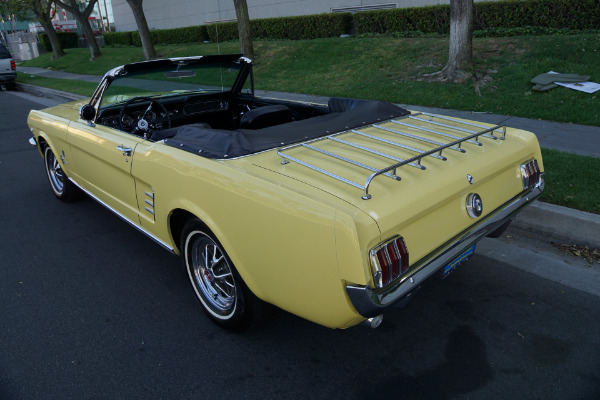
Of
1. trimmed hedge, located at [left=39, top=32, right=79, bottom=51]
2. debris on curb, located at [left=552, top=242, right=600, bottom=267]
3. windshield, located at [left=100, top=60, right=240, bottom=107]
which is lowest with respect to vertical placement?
debris on curb, located at [left=552, top=242, right=600, bottom=267]

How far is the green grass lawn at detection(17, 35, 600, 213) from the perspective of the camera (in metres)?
5.12

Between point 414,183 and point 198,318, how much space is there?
177 centimetres

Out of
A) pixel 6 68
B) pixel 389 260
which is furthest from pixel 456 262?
pixel 6 68

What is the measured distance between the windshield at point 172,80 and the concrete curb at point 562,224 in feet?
10.2

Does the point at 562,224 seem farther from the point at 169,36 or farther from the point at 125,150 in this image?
the point at 169,36

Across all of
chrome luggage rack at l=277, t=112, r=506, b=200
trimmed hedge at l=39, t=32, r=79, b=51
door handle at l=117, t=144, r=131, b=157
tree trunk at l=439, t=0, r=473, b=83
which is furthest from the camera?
trimmed hedge at l=39, t=32, r=79, b=51

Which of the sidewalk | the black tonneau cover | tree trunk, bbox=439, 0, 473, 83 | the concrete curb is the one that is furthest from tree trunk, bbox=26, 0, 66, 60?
the concrete curb

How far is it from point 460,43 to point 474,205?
24.6 ft

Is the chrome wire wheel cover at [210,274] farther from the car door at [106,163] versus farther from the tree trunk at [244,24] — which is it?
the tree trunk at [244,24]

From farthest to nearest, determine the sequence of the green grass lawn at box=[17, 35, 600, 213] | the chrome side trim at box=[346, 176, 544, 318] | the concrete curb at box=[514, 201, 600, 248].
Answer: the green grass lawn at box=[17, 35, 600, 213] → the concrete curb at box=[514, 201, 600, 248] → the chrome side trim at box=[346, 176, 544, 318]

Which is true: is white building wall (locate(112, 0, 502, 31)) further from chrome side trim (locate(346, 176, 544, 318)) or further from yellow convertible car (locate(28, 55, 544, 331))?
chrome side trim (locate(346, 176, 544, 318))

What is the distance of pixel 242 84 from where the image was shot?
4.71 metres

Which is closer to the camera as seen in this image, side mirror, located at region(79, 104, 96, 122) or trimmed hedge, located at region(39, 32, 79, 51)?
side mirror, located at region(79, 104, 96, 122)

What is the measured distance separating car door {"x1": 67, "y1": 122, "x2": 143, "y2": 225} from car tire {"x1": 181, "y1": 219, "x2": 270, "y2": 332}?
0.75 m
